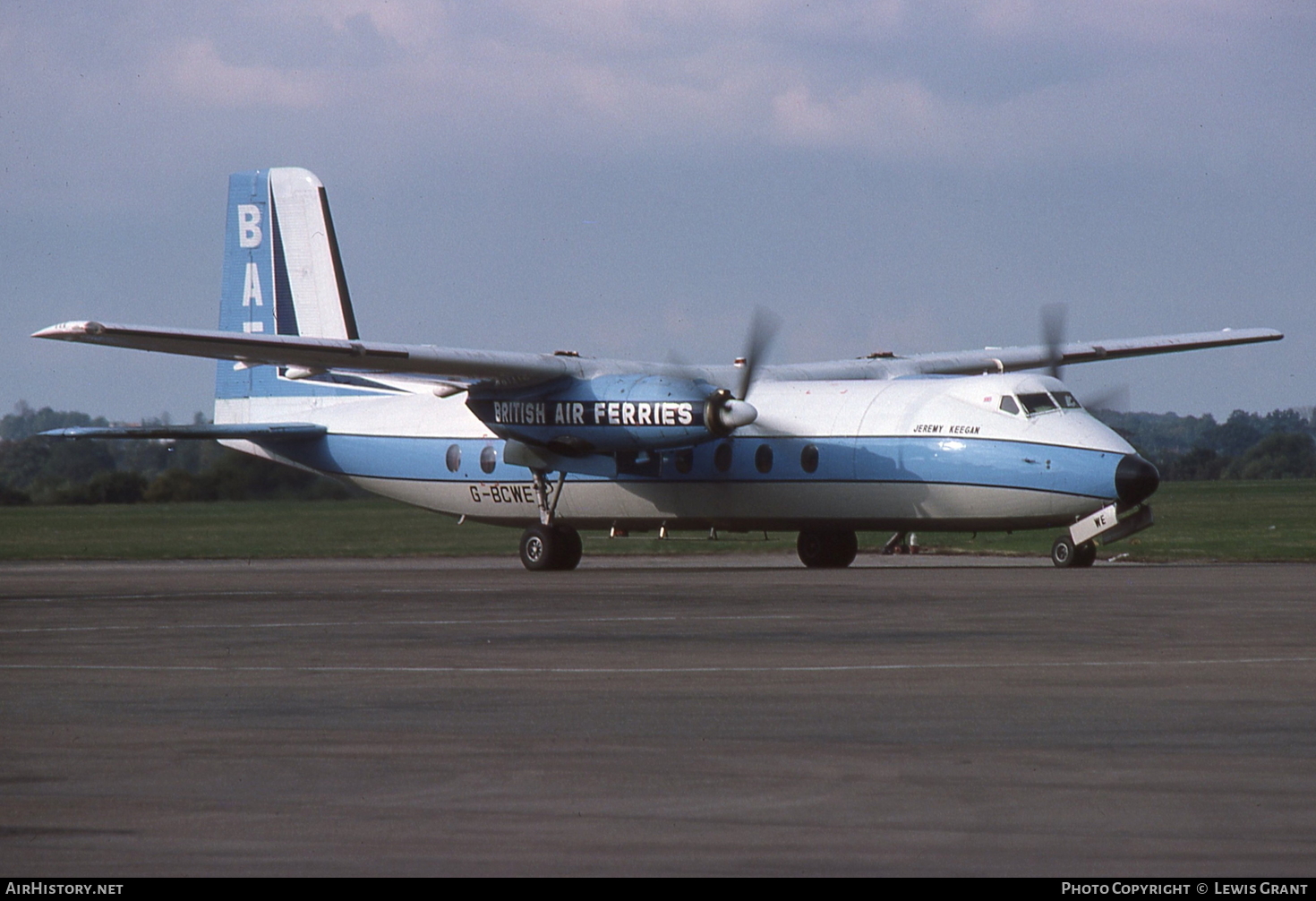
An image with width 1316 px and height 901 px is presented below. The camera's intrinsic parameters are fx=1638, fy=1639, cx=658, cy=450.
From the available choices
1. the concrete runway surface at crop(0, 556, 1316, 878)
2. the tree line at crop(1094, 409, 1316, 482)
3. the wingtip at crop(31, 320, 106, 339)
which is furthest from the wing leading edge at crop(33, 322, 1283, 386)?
the tree line at crop(1094, 409, 1316, 482)

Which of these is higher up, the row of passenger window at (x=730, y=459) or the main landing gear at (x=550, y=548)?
the row of passenger window at (x=730, y=459)

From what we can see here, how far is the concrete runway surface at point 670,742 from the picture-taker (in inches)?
242

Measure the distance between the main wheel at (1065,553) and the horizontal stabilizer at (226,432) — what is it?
604 inches

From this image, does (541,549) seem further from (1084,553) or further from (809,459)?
(1084,553)

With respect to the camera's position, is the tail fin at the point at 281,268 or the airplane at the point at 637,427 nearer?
the airplane at the point at 637,427

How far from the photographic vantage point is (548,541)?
2969 centimetres

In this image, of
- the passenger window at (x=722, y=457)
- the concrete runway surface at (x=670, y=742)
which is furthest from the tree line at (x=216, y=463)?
the concrete runway surface at (x=670, y=742)

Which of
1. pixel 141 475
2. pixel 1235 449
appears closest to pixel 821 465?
pixel 141 475

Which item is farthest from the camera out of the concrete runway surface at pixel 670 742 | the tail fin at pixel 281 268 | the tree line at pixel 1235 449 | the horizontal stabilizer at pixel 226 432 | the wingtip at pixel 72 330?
the tree line at pixel 1235 449

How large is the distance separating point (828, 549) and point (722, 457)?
2.74 m

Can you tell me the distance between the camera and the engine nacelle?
88.3 feet

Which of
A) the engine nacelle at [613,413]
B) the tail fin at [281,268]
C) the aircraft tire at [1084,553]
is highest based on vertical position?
the tail fin at [281,268]

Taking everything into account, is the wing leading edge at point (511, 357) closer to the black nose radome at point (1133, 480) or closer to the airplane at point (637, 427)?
the airplane at point (637, 427)
